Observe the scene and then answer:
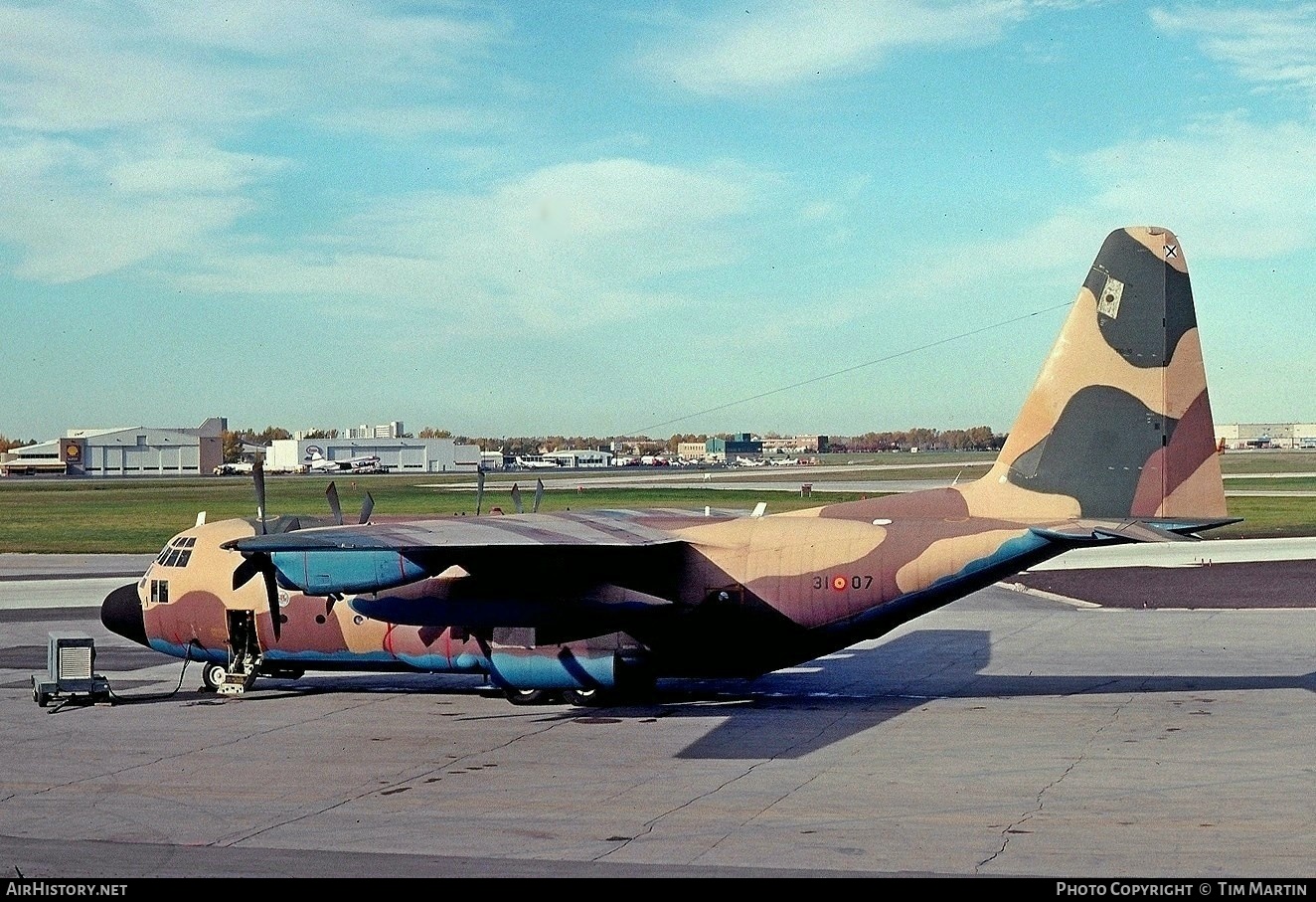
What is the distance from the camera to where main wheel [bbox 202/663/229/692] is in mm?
24625

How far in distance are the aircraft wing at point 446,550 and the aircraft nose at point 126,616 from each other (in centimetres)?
536

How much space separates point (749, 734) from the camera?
19.9 meters

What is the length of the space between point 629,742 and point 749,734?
187cm

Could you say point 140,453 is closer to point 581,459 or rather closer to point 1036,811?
point 581,459

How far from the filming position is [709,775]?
1728 cm

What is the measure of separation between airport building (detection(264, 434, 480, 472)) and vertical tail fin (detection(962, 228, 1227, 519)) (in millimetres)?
143403

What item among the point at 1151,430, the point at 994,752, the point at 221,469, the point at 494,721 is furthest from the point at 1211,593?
the point at 221,469

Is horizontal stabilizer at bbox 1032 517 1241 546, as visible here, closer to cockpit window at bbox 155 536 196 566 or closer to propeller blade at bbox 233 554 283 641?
propeller blade at bbox 233 554 283 641

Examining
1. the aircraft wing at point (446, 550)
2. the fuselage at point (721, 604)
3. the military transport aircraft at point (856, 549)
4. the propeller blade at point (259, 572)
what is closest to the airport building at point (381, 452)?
the propeller blade at point (259, 572)

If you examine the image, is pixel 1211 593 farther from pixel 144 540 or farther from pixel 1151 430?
pixel 144 540

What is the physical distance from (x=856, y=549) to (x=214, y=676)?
12518mm
